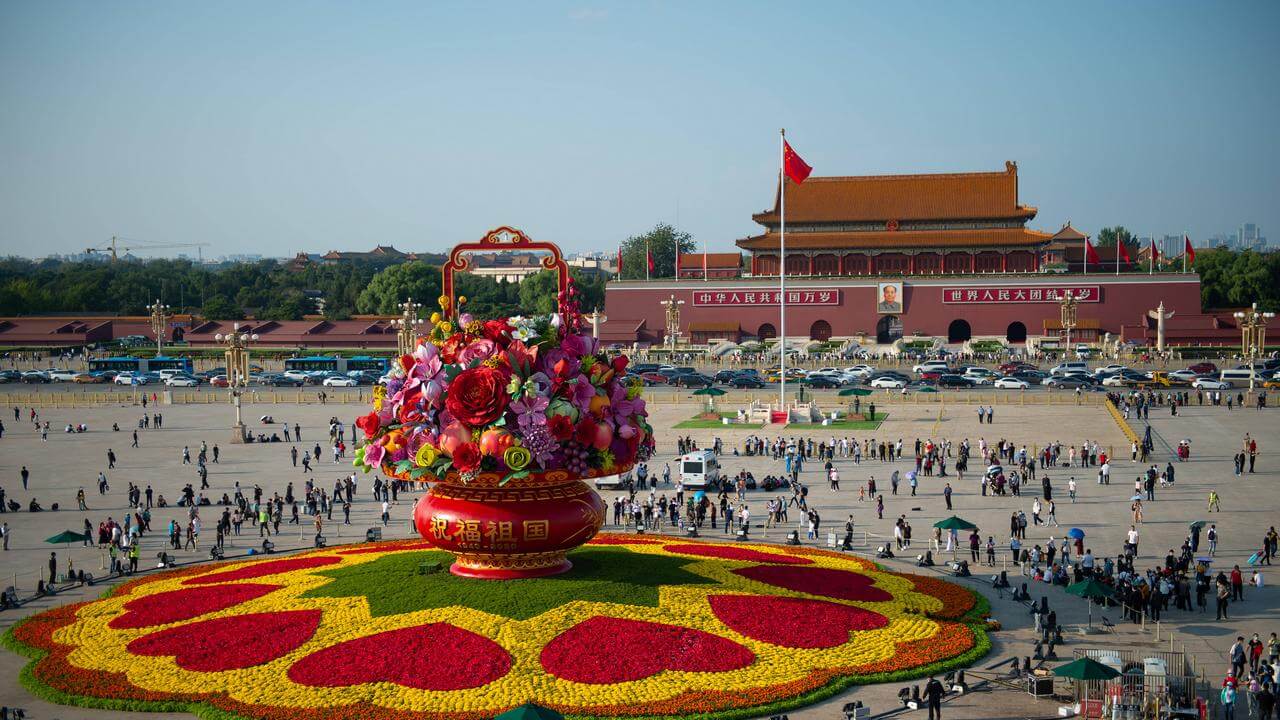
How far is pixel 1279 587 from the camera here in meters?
24.8

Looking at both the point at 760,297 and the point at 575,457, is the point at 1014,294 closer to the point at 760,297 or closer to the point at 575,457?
the point at 760,297

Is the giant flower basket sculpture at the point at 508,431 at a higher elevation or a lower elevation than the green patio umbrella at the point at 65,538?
higher

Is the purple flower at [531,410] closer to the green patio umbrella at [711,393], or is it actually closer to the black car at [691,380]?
the green patio umbrella at [711,393]

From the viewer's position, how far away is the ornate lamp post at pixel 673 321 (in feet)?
310

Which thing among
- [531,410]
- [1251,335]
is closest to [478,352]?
[531,410]

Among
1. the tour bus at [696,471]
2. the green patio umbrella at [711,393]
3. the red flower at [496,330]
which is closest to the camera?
the red flower at [496,330]

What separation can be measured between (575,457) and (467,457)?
1740 millimetres

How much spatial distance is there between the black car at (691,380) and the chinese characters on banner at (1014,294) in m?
30.6

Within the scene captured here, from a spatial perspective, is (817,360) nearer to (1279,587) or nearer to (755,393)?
(755,393)

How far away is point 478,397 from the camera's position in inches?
699

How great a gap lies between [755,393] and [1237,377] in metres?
27.0

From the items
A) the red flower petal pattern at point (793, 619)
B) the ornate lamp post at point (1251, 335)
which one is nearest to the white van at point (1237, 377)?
the ornate lamp post at point (1251, 335)

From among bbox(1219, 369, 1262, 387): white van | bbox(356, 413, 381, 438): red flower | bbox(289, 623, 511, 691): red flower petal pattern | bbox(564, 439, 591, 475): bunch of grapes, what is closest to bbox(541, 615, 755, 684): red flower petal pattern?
bbox(289, 623, 511, 691): red flower petal pattern

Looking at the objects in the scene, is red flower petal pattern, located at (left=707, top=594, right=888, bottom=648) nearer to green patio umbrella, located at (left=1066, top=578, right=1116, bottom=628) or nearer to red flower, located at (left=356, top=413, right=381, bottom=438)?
green patio umbrella, located at (left=1066, top=578, right=1116, bottom=628)
